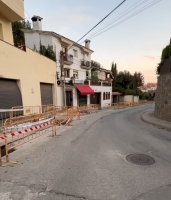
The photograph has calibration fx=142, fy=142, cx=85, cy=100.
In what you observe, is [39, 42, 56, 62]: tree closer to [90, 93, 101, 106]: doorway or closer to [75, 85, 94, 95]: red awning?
[75, 85, 94, 95]: red awning

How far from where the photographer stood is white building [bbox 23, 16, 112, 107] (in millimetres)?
18530

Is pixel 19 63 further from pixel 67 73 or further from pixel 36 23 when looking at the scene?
pixel 36 23

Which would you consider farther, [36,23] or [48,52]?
[36,23]

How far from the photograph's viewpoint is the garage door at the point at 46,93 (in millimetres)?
13043

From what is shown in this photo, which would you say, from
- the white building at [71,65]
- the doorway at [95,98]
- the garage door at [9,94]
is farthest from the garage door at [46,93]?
the doorway at [95,98]

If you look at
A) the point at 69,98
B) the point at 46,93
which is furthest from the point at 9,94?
the point at 69,98

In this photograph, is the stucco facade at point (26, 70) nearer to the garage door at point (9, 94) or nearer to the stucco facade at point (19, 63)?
the stucco facade at point (19, 63)

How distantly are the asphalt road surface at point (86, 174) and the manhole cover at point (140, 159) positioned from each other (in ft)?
0.48

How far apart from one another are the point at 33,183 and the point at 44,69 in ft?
36.2

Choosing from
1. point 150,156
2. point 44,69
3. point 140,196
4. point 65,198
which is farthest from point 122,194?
point 44,69

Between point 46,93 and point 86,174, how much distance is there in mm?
11043

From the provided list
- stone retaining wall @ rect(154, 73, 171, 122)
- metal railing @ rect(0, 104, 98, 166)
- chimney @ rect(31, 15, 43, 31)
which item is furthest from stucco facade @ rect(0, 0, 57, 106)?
stone retaining wall @ rect(154, 73, 171, 122)

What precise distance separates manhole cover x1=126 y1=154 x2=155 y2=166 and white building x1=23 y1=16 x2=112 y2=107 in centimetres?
1283

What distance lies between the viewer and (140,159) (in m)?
4.59
